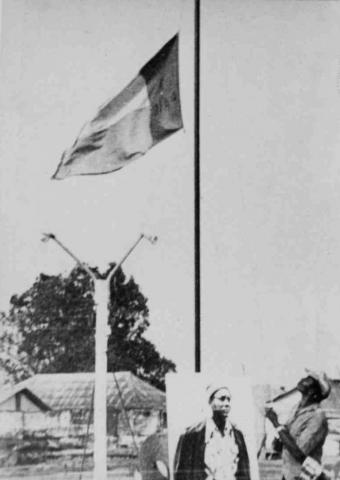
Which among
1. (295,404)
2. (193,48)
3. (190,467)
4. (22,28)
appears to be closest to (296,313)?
(295,404)

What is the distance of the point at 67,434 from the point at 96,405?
0.79 ft

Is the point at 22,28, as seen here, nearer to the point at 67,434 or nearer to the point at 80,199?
the point at 80,199

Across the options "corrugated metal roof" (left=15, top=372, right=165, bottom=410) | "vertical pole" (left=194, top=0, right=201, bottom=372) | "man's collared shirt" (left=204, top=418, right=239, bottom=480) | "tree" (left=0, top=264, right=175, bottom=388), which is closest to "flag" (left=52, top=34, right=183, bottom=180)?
"vertical pole" (left=194, top=0, right=201, bottom=372)

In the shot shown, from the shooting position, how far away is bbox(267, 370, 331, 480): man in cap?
4734 mm

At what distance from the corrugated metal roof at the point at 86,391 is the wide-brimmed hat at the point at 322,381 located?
98 cm

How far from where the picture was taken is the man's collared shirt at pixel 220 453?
4617mm

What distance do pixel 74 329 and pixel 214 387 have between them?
3.09 feet

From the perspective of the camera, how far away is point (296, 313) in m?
4.91

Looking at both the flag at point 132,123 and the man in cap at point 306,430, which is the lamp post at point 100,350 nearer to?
the flag at point 132,123

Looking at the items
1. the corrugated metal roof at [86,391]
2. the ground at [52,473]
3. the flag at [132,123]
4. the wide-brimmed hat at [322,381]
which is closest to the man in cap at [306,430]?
the wide-brimmed hat at [322,381]

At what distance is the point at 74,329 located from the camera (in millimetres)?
4660

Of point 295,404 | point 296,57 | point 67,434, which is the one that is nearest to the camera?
point 67,434

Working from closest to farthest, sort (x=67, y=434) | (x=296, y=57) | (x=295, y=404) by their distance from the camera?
1. (x=67, y=434)
2. (x=295, y=404)
3. (x=296, y=57)

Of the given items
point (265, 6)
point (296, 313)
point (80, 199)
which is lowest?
point (296, 313)
